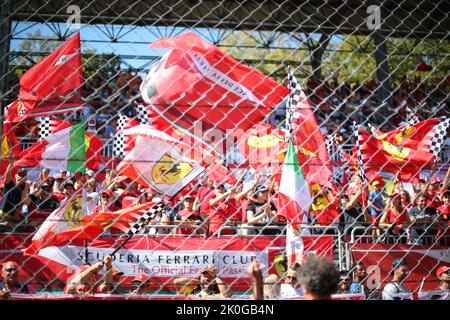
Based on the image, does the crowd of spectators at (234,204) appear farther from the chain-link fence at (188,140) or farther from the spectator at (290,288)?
the spectator at (290,288)

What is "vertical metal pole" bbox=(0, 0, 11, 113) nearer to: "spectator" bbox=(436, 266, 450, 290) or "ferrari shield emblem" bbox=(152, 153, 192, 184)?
"ferrari shield emblem" bbox=(152, 153, 192, 184)

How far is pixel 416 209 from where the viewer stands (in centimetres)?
806

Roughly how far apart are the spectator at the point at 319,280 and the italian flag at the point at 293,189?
4.38ft

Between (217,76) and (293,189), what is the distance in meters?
1.02

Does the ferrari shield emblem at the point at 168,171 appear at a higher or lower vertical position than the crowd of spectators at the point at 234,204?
higher

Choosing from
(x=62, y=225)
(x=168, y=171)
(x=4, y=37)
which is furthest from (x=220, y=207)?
(x=4, y=37)

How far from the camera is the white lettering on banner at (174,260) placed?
6.12 metres

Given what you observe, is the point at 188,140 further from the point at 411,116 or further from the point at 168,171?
the point at 411,116

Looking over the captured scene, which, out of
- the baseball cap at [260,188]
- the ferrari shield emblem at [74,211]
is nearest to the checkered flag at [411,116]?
the baseball cap at [260,188]

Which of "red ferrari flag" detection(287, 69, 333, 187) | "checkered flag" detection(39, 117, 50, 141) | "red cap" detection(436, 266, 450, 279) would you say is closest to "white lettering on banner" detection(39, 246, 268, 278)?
"checkered flag" detection(39, 117, 50, 141)
